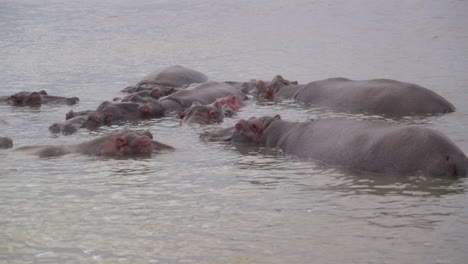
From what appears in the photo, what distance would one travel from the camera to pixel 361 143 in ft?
24.7

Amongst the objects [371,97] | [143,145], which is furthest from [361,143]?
[371,97]

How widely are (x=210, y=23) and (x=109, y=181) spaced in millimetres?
14793

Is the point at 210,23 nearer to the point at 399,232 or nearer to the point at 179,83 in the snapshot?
the point at 179,83

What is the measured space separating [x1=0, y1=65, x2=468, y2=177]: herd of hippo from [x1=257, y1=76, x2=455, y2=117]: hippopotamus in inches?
0.4

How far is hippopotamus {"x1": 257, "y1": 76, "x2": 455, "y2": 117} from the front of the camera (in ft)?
33.0

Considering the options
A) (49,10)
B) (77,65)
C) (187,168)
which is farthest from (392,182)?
(49,10)

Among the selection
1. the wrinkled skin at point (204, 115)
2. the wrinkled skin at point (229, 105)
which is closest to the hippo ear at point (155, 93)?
the wrinkled skin at point (229, 105)

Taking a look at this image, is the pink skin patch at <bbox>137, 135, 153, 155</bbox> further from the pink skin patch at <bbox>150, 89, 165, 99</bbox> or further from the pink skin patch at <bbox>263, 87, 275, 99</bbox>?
the pink skin patch at <bbox>263, 87, 275, 99</bbox>

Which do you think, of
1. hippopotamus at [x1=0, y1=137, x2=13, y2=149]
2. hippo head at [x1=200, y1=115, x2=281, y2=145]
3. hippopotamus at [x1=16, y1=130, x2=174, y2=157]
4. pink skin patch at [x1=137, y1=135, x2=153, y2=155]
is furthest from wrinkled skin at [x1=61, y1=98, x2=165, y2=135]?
hippo head at [x1=200, y1=115, x2=281, y2=145]

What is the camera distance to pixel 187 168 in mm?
7906

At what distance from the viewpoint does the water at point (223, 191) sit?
555 centimetres

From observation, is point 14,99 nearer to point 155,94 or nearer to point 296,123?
point 155,94

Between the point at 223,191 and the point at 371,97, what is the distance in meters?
3.94

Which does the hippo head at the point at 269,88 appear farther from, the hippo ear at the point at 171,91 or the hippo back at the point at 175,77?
the hippo back at the point at 175,77
